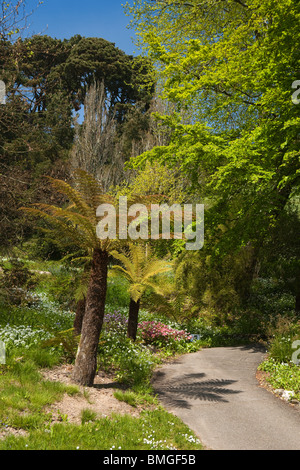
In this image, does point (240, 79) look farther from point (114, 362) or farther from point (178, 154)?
point (114, 362)

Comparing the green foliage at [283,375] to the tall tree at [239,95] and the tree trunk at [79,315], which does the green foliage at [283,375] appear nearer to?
the tall tree at [239,95]

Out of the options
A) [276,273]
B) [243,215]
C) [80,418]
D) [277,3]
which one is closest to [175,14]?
[277,3]

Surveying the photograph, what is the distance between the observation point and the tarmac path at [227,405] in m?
4.62

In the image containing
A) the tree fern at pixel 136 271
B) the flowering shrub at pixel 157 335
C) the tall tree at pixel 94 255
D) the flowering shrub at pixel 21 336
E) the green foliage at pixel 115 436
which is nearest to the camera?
the green foliage at pixel 115 436

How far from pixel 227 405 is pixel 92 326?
101 inches

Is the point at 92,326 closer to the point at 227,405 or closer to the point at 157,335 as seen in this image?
the point at 227,405

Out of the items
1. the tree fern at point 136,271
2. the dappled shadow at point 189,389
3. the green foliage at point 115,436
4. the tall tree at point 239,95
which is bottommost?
the dappled shadow at point 189,389

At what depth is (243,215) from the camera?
9734mm

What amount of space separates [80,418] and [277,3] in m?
9.76

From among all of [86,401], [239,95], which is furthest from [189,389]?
[239,95]

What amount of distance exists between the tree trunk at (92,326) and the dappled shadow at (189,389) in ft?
4.50

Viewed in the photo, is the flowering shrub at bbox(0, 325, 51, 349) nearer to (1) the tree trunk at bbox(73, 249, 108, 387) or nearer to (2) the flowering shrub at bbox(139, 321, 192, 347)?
(1) the tree trunk at bbox(73, 249, 108, 387)

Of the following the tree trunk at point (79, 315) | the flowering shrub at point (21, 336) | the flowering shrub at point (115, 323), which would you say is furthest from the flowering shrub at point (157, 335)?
the flowering shrub at point (21, 336)

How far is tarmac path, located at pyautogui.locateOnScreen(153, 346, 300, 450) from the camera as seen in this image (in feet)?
15.1
